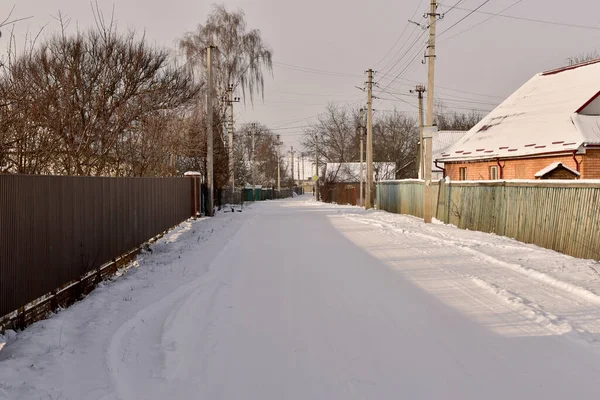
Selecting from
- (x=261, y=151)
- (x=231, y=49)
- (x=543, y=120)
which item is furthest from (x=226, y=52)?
(x=261, y=151)

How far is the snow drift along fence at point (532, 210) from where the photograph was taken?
10.2 m

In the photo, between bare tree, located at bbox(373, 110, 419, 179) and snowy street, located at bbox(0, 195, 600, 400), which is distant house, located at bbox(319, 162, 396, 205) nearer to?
bare tree, located at bbox(373, 110, 419, 179)

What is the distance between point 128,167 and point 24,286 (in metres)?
10.6

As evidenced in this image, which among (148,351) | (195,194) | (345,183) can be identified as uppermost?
(345,183)

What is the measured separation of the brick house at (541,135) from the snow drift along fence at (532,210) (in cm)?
388

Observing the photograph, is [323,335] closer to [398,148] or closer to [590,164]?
[590,164]

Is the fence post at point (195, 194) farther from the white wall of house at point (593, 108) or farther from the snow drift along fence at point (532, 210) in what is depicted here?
the white wall of house at point (593, 108)

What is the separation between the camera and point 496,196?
1473 cm

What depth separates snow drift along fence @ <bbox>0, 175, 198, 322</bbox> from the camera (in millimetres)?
5414

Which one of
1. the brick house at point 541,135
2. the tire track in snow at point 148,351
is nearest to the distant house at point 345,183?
the brick house at point 541,135

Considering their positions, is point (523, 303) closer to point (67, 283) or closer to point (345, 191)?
point (67, 283)

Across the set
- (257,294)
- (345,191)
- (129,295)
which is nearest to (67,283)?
(129,295)

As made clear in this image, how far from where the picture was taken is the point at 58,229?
6750 mm

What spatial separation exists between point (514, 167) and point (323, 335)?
2044cm
